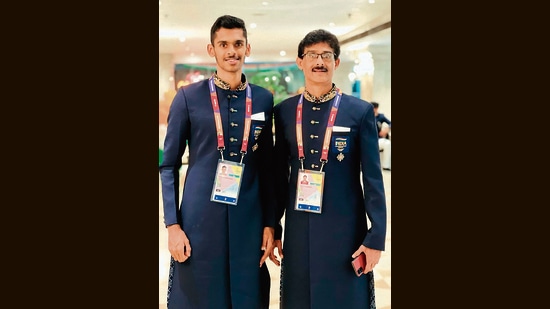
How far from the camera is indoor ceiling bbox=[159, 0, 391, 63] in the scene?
5.93 metres

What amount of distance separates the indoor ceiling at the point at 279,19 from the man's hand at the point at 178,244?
3.89 m

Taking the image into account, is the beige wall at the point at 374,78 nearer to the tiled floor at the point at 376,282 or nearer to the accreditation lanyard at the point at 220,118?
the tiled floor at the point at 376,282

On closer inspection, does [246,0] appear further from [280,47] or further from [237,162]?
[237,162]

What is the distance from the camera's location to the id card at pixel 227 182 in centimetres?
200

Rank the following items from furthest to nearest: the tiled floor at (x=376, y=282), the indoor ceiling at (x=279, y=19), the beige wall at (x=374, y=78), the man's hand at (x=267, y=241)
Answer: the beige wall at (x=374, y=78)
the indoor ceiling at (x=279, y=19)
the tiled floor at (x=376, y=282)
the man's hand at (x=267, y=241)

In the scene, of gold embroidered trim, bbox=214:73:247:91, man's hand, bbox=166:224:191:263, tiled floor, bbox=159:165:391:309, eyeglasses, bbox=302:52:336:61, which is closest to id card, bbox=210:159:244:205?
man's hand, bbox=166:224:191:263

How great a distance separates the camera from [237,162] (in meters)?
2.02

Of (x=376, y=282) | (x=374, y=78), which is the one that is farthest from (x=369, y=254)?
(x=374, y=78)

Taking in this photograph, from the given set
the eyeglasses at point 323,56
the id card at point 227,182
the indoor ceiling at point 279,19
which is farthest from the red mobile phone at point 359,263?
the indoor ceiling at point 279,19

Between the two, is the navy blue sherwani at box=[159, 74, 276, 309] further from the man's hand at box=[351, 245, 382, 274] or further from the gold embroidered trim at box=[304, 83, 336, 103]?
the man's hand at box=[351, 245, 382, 274]

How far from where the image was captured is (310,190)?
1.99 m

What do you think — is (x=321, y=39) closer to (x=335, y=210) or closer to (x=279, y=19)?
(x=335, y=210)

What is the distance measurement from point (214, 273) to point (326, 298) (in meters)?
0.48

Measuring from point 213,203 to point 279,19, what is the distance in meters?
4.92
